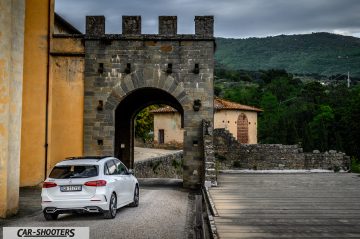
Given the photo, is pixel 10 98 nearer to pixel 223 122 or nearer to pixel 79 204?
pixel 79 204

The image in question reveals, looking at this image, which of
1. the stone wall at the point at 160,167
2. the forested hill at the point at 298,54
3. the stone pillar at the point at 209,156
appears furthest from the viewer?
the forested hill at the point at 298,54

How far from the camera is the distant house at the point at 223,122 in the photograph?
48531 mm

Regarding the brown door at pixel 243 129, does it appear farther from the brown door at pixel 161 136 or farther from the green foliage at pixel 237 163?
the green foliage at pixel 237 163

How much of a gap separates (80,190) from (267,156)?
2075cm

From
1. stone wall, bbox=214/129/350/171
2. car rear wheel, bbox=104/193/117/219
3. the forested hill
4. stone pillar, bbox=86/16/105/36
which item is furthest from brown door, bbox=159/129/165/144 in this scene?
the forested hill

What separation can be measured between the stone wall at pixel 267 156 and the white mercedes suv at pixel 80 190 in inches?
746

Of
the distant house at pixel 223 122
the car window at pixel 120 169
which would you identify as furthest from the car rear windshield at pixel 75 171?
the distant house at pixel 223 122

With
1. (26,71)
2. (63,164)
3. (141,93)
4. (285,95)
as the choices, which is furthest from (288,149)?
(285,95)

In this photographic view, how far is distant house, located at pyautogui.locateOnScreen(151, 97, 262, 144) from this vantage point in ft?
159

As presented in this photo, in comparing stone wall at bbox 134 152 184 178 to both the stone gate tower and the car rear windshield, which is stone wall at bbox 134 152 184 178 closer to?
the stone gate tower

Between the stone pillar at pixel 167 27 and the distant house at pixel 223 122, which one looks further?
the distant house at pixel 223 122

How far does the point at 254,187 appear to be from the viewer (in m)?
16.1

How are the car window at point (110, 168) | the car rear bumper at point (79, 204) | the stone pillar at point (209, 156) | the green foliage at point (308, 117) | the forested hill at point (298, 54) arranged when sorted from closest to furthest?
the car rear bumper at point (79, 204)
the car window at point (110, 168)
the stone pillar at point (209, 156)
the green foliage at point (308, 117)
the forested hill at point (298, 54)

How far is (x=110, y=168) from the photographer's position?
12.0 metres
